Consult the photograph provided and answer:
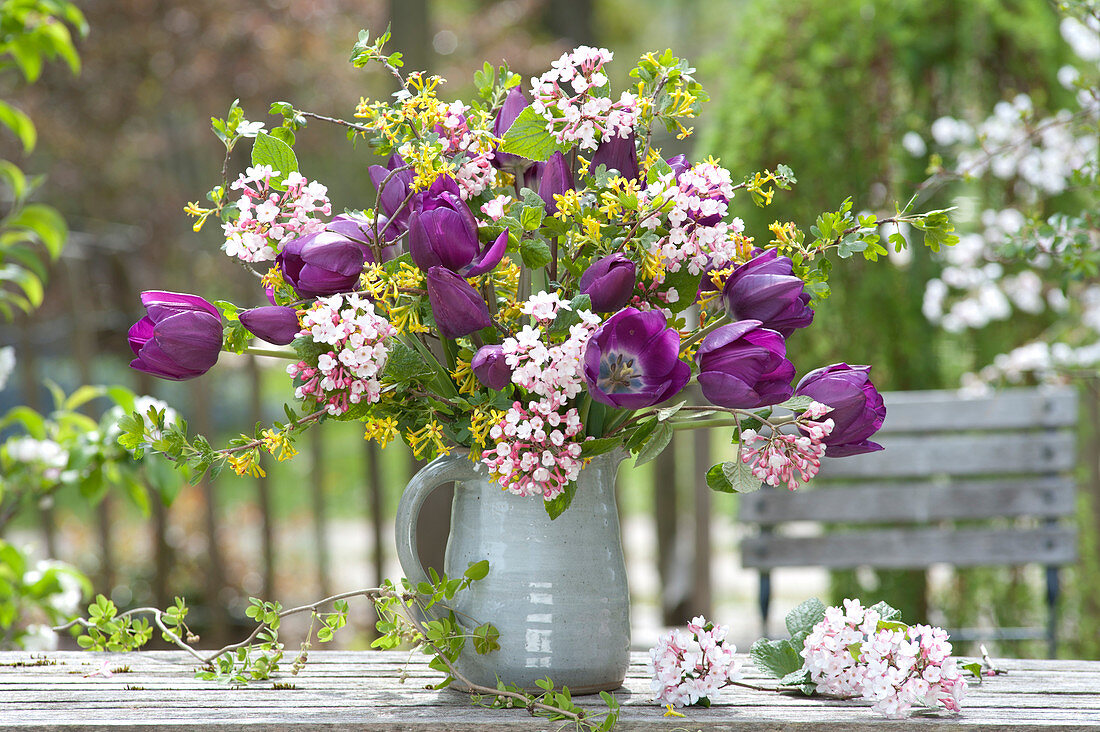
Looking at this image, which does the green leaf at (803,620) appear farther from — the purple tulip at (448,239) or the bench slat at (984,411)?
the bench slat at (984,411)

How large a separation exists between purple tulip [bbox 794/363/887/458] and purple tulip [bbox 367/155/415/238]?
36 centimetres

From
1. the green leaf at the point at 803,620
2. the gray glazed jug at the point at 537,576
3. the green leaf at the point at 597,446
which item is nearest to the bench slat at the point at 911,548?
the green leaf at the point at 803,620

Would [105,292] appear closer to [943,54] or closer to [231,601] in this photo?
[231,601]

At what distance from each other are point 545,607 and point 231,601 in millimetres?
2872

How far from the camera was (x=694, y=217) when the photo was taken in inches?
31.4

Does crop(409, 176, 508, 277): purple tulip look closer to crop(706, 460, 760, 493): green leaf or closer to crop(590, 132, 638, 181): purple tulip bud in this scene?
crop(590, 132, 638, 181): purple tulip bud

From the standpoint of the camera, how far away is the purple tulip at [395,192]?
84cm

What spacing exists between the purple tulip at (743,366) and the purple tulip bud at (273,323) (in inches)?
12.5

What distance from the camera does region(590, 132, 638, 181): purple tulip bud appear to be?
0.83 m

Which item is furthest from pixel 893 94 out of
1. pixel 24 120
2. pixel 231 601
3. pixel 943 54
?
pixel 231 601

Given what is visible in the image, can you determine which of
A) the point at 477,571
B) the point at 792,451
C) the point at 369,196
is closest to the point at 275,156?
the point at 477,571

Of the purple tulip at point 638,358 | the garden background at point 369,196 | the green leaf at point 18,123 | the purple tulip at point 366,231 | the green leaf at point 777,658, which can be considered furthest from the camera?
the garden background at point 369,196

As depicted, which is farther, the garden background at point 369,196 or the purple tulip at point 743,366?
the garden background at point 369,196

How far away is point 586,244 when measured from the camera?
823 mm
